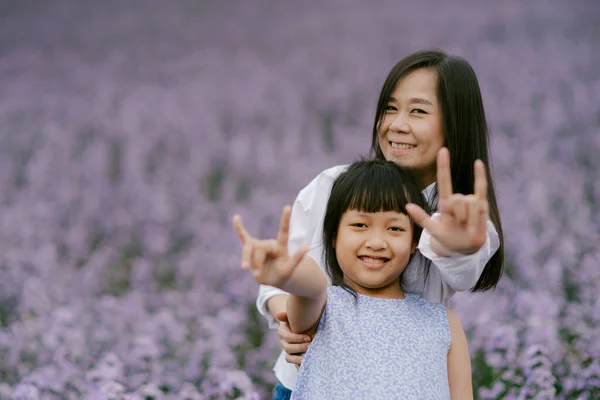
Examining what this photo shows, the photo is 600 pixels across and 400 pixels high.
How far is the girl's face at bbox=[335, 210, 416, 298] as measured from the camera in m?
2.30

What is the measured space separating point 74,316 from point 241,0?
949cm

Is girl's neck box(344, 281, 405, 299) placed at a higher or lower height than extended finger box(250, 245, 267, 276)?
lower

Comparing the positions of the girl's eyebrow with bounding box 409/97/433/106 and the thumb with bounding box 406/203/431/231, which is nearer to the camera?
the thumb with bounding box 406/203/431/231

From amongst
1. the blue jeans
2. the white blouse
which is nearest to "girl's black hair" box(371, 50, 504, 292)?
the white blouse

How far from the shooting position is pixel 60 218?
6070 millimetres

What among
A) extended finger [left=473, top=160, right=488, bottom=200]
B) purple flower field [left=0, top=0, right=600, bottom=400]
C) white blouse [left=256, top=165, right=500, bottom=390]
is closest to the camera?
extended finger [left=473, top=160, right=488, bottom=200]

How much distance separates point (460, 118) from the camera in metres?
2.66

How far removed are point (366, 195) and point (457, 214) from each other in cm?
38

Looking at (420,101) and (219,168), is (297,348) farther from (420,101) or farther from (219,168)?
(219,168)

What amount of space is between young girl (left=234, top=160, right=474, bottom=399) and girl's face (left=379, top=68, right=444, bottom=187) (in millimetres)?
166

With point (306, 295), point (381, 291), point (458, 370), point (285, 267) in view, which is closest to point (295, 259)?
point (285, 267)

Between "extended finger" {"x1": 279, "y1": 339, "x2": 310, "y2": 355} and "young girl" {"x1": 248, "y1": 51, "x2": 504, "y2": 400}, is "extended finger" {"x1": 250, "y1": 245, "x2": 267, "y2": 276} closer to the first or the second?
"extended finger" {"x1": 279, "y1": 339, "x2": 310, "y2": 355}

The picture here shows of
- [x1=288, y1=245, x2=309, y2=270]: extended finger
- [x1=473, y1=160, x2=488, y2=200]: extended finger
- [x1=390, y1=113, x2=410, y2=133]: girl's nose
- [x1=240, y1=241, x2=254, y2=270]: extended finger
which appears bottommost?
[x1=288, y1=245, x2=309, y2=270]: extended finger

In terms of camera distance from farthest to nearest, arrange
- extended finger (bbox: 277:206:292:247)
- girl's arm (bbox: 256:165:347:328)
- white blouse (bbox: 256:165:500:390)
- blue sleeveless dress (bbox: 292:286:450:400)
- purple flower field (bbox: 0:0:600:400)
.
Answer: purple flower field (bbox: 0:0:600:400)
girl's arm (bbox: 256:165:347:328)
white blouse (bbox: 256:165:500:390)
blue sleeveless dress (bbox: 292:286:450:400)
extended finger (bbox: 277:206:292:247)
